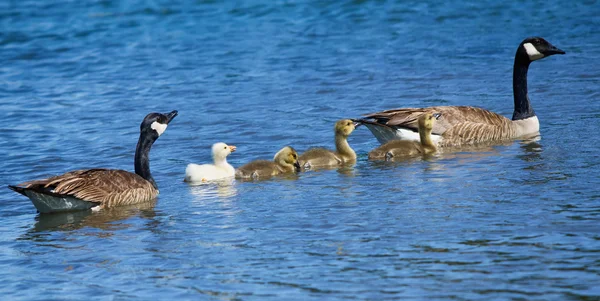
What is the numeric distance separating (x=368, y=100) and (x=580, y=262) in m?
9.46

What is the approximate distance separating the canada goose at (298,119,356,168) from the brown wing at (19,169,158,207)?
77.9 inches

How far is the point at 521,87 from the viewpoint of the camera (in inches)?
578

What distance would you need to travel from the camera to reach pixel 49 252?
9.22 meters

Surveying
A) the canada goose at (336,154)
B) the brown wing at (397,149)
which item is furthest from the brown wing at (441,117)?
the canada goose at (336,154)

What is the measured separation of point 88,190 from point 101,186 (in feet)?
0.61

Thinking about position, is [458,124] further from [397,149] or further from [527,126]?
[397,149]

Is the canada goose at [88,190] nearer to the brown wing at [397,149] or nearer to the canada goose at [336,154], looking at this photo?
the canada goose at [336,154]

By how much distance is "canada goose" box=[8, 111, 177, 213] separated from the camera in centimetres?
1058

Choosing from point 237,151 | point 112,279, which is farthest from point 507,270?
point 237,151

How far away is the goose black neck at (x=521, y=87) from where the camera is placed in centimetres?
1434

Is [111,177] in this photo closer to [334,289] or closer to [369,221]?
[369,221]

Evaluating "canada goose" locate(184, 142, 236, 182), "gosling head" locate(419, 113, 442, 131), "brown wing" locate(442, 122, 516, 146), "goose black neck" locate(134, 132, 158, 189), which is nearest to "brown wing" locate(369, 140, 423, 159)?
"gosling head" locate(419, 113, 442, 131)

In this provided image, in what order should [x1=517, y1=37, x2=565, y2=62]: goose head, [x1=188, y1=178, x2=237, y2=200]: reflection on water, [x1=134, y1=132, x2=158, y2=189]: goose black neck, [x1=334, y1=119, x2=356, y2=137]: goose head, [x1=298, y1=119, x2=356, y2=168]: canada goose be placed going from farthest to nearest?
[x1=517, y1=37, x2=565, y2=62]: goose head → [x1=334, y1=119, x2=356, y2=137]: goose head → [x1=298, y1=119, x2=356, y2=168]: canada goose → [x1=134, y1=132, x2=158, y2=189]: goose black neck → [x1=188, y1=178, x2=237, y2=200]: reflection on water

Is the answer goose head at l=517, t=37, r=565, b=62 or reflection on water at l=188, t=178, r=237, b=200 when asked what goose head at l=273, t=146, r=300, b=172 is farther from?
goose head at l=517, t=37, r=565, b=62
